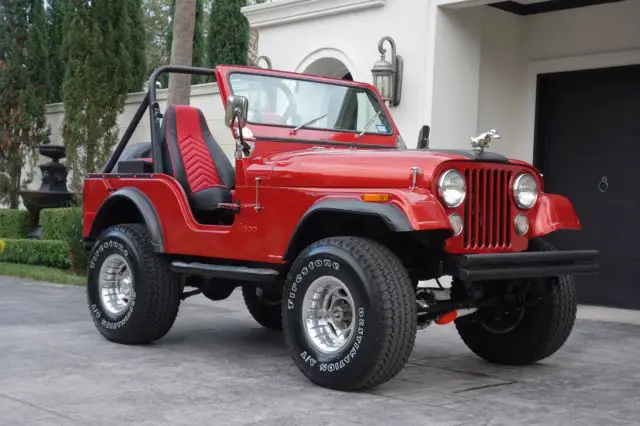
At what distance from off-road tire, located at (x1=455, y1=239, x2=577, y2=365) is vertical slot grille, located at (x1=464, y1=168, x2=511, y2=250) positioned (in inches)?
18.9

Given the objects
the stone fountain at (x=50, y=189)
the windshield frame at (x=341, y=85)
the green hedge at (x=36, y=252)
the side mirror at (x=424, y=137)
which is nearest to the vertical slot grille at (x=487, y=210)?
the side mirror at (x=424, y=137)

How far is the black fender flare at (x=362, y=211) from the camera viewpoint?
508cm

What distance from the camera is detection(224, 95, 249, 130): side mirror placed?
620cm

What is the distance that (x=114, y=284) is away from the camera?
715 cm

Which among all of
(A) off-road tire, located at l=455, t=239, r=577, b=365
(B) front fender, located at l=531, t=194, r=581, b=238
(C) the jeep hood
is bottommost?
(A) off-road tire, located at l=455, t=239, r=577, b=365

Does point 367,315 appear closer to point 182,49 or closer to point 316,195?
point 316,195

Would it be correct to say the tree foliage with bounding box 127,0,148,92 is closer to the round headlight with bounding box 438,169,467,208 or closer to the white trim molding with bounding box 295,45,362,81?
the white trim molding with bounding box 295,45,362,81

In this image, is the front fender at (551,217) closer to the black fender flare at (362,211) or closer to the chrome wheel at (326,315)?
the black fender flare at (362,211)

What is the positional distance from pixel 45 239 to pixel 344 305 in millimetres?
9806

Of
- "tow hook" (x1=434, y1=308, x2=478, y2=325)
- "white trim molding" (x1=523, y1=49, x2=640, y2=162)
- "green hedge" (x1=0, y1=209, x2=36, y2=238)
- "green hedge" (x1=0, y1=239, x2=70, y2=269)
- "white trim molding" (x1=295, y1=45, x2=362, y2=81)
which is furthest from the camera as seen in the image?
"green hedge" (x1=0, y1=209, x2=36, y2=238)

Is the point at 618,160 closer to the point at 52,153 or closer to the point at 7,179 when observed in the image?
the point at 52,153

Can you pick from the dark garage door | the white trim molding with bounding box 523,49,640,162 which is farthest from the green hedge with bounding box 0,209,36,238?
the dark garage door

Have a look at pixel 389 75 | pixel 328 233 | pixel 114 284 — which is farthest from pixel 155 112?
pixel 389 75

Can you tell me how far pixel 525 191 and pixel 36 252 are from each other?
9.43 metres
